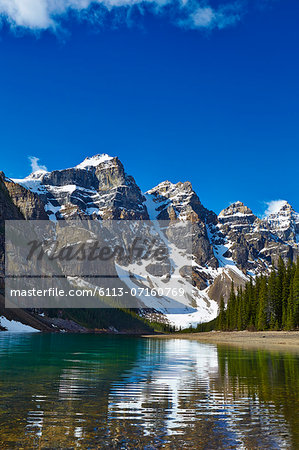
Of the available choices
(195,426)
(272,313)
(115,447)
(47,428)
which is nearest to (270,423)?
(195,426)

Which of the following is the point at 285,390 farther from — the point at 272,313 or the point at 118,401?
the point at 272,313

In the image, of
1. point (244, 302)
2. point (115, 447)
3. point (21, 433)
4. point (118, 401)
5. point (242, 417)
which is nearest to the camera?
point (115, 447)

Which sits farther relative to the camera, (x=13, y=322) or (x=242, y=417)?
(x=13, y=322)

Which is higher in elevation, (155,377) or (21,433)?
(21,433)

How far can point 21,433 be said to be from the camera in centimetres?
1019

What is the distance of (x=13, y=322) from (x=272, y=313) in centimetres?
11257

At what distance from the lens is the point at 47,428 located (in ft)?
35.5

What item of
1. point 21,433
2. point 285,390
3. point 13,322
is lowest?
point 13,322

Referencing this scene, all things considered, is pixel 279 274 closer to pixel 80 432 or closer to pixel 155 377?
pixel 155 377

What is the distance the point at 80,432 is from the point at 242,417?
220 inches

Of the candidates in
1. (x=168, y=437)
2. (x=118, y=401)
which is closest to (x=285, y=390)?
(x=118, y=401)

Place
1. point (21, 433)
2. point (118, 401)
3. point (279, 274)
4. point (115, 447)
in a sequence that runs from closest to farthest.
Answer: point (115, 447) → point (21, 433) → point (118, 401) → point (279, 274)

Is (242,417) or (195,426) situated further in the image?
(242,417)

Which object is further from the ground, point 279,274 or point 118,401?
point 279,274
